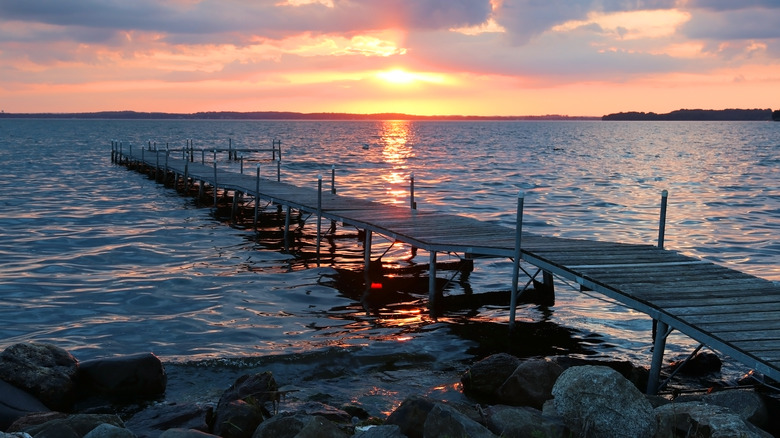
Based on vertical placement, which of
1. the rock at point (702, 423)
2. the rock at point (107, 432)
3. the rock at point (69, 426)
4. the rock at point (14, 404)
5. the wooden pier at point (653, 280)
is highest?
the wooden pier at point (653, 280)

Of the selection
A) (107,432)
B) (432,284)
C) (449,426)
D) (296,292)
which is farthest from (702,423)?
(296,292)

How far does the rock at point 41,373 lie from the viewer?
9023mm

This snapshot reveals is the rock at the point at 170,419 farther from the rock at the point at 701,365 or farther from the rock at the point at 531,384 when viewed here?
the rock at the point at 701,365

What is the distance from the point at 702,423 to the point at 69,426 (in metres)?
5.76

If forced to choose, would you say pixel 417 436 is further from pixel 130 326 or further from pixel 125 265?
pixel 125 265

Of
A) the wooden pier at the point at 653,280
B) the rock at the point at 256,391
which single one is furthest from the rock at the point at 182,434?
the wooden pier at the point at 653,280

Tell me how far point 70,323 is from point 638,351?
993 cm

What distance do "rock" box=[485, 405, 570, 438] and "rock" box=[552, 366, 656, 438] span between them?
0.27 meters

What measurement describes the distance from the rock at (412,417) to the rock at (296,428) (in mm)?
722

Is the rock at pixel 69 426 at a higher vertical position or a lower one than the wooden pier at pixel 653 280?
lower

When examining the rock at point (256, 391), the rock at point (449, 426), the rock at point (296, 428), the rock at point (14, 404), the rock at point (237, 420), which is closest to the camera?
the rock at point (449, 426)

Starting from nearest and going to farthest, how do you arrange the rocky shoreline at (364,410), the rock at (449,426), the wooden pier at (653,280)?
the rock at (449,426) < the rocky shoreline at (364,410) < the wooden pier at (653,280)

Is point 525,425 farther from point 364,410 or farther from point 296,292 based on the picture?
point 296,292

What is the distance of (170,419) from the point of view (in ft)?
26.7
